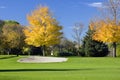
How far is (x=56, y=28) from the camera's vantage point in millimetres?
68562

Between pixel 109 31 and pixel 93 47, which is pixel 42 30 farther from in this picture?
pixel 93 47

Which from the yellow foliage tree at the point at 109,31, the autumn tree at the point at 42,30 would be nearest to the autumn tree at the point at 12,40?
the autumn tree at the point at 42,30

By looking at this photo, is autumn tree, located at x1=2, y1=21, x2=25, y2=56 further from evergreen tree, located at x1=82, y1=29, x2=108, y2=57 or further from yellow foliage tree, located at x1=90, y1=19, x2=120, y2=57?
yellow foliage tree, located at x1=90, y1=19, x2=120, y2=57

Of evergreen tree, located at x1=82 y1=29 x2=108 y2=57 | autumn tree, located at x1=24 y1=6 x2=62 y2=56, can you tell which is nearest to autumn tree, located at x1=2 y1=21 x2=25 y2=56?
evergreen tree, located at x1=82 y1=29 x2=108 y2=57

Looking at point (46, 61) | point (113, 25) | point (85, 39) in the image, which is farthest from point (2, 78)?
point (85, 39)

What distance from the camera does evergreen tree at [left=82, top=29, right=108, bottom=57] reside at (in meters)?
78.7

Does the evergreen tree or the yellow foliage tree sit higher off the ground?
the yellow foliage tree

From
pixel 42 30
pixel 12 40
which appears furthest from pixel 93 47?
pixel 12 40

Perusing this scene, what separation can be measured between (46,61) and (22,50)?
3675 cm

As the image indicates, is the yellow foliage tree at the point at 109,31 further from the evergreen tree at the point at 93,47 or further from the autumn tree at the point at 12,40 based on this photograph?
the autumn tree at the point at 12,40

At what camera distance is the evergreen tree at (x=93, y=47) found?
78.7m

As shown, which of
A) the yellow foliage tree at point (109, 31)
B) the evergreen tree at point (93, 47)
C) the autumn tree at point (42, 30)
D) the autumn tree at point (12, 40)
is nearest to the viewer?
the yellow foliage tree at point (109, 31)

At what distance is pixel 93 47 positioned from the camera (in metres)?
79.1

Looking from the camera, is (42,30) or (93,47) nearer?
(42,30)
